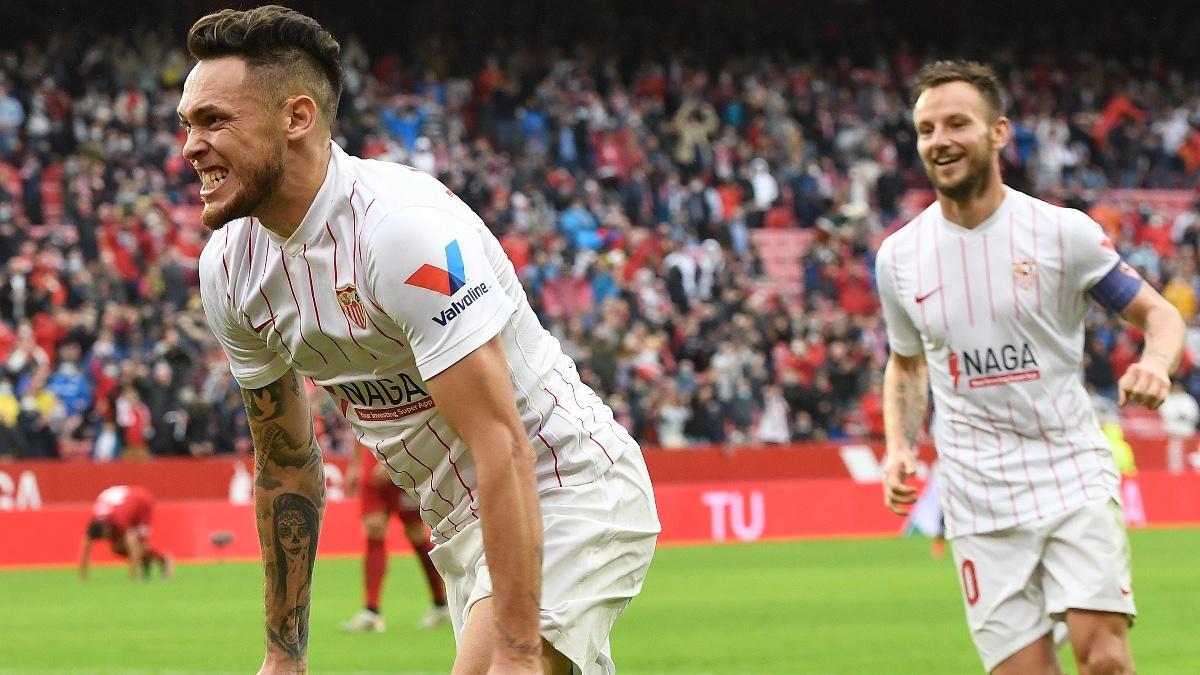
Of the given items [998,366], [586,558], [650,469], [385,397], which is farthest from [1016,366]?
[650,469]

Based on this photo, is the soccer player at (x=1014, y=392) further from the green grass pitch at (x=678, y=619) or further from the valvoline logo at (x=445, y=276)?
the green grass pitch at (x=678, y=619)

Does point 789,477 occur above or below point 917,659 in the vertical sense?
below

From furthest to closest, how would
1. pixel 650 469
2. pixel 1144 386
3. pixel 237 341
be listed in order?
pixel 650 469, pixel 1144 386, pixel 237 341

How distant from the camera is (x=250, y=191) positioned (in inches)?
163

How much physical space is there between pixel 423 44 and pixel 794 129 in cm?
659

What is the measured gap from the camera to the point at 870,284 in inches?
1205

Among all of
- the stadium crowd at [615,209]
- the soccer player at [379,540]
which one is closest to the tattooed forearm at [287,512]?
the soccer player at [379,540]

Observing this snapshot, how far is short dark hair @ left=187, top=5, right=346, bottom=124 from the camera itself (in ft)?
13.6

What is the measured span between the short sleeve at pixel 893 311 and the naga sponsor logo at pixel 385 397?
282cm

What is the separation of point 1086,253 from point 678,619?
7759mm

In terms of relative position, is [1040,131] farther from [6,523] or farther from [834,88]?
[6,523]

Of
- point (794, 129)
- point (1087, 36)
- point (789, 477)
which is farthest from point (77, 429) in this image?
point (1087, 36)

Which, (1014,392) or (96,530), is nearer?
(1014,392)

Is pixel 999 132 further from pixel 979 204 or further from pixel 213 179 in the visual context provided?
pixel 213 179
